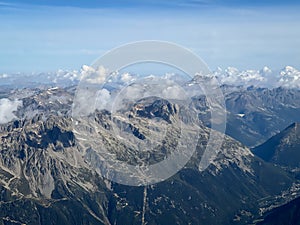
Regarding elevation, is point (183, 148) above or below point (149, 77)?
below

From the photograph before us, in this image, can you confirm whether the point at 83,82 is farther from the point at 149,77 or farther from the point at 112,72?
the point at 149,77

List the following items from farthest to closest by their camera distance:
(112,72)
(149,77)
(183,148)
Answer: (183,148), (149,77), (112,72)

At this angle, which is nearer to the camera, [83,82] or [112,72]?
[112,72]

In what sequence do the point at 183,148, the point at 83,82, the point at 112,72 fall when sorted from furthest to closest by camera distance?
the point at 183,148
the point at 83,82
the point at 112,72

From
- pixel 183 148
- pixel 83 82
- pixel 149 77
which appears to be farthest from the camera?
pixel 183 148

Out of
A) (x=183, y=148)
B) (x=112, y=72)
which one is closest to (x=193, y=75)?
(x=112, y=72)

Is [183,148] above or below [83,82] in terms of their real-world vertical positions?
below

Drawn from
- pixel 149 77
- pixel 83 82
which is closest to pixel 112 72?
pixel 83 82

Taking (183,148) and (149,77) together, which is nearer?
(149,77)

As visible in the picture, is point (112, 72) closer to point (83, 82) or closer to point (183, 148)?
point (83, 82)
